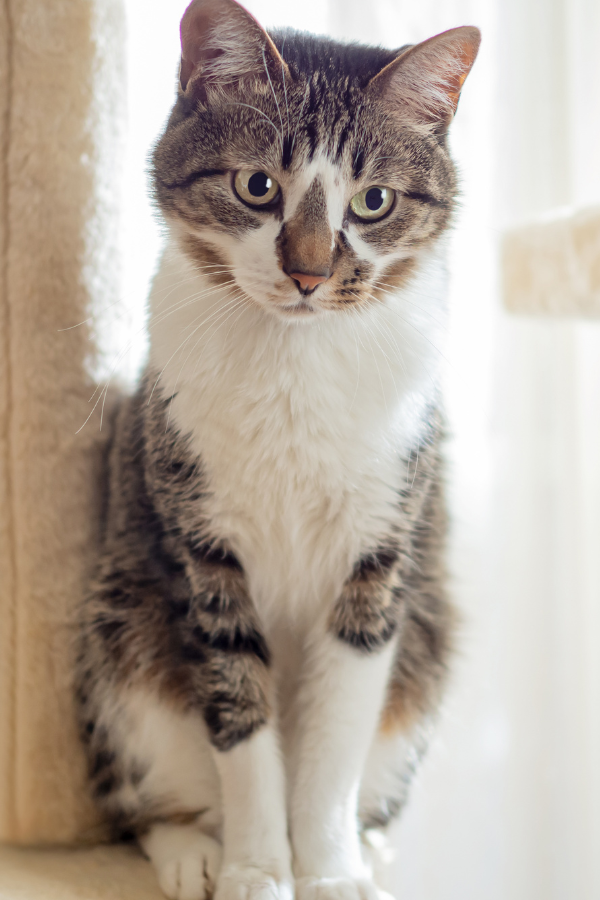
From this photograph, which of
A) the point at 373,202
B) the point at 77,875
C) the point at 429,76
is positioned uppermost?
the point at 429,76

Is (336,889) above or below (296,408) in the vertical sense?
below

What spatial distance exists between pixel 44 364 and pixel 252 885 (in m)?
0.69

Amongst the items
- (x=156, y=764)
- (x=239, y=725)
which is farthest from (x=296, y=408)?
(x=156, y=764)

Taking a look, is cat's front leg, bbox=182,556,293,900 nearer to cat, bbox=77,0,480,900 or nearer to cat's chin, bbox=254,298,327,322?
cat, bbox=77,0,480,900

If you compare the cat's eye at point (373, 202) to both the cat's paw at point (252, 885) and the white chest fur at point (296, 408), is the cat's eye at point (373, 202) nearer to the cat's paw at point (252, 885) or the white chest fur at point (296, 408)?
the white chest fur at point (296, 408)

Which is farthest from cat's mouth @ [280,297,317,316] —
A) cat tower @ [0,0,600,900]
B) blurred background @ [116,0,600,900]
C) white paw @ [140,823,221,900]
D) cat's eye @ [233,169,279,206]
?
blurred background @ [116,0,600,900]

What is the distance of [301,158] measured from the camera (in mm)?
746

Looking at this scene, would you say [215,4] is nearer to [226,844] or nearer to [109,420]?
[109,420]

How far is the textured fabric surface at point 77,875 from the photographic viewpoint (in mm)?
797

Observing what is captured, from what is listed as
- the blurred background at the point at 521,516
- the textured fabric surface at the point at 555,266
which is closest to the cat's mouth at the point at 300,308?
the textured fabric surface at the point at 555,266

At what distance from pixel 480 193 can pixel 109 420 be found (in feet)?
3.16

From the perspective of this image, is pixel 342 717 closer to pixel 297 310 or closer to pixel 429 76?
pixel 297 310

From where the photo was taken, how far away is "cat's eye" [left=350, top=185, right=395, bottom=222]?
0.79 meters

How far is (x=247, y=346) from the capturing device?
85 centimetres
